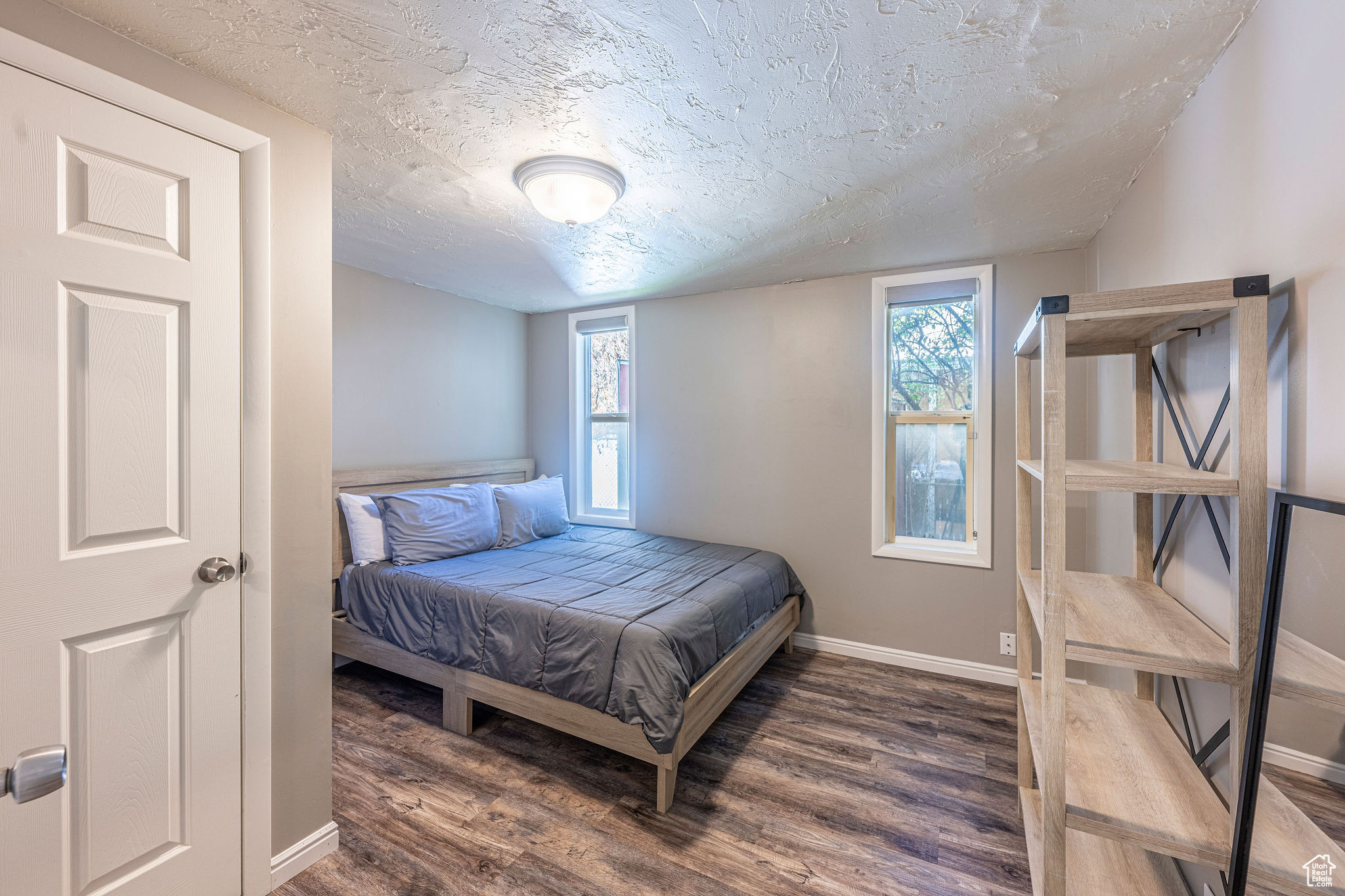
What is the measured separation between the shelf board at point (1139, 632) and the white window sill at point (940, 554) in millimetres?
1370

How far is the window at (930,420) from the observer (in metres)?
3.00

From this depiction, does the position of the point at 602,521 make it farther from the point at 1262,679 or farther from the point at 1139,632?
the point at 1262,679

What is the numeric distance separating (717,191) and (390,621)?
2581mm

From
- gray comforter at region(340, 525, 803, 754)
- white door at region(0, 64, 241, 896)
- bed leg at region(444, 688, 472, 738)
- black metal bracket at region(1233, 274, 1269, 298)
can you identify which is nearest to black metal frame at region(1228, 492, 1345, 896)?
black metal bracket at region(1233, 274, 1269, 298)

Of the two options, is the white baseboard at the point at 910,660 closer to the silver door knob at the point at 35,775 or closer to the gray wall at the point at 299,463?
the gray wall at the point at 299,463

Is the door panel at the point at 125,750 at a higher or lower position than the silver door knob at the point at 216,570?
lower

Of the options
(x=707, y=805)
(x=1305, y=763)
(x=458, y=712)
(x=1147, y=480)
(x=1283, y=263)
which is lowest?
(x=707, y=805)

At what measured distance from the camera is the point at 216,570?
146cm

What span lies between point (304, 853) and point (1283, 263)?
9.80 feet

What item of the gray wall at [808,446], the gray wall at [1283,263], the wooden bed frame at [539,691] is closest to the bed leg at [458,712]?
the wooden bed frame at [539,691]

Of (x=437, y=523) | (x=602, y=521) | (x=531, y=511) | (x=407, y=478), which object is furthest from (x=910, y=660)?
(x=407, y=478)

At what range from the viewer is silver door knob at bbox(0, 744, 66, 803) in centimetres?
116

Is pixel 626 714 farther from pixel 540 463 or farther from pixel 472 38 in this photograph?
pixel 540 463

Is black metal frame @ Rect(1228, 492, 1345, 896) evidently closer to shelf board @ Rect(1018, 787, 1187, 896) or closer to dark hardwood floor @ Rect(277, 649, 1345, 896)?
shelf board @ Rect(1018, 787, 1187, 896)
